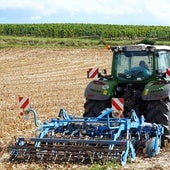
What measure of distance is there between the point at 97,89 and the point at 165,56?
138 cm

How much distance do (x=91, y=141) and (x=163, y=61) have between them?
243cm

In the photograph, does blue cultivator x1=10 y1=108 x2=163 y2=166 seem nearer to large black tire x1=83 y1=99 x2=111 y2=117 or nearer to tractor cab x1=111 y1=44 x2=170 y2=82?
large black tire x1=83 y1=99 x2=111 y2=117

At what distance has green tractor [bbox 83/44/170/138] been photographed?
318 inches

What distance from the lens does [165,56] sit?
29.3ft

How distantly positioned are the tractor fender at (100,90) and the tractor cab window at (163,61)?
35.1 inches

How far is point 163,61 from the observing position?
8828 mm

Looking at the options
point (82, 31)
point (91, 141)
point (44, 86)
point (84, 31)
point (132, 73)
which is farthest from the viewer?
point (84, 31)

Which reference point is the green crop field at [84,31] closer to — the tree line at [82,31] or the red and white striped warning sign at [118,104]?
the tree line at [82,31]

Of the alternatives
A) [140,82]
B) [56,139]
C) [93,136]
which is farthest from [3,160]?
[140,82]

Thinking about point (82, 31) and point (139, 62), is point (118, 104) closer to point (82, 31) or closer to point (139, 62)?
point (139, 62)

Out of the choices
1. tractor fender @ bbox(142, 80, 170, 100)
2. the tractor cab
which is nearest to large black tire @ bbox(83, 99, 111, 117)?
the tractor cab

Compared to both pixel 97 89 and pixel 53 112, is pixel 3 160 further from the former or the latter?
pixel 53 112

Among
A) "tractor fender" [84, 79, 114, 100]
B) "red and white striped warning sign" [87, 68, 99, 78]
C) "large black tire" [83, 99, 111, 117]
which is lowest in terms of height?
"large black tire" [83, 99, 111, 117]

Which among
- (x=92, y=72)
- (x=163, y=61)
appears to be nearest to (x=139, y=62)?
(x=163, y=61)
